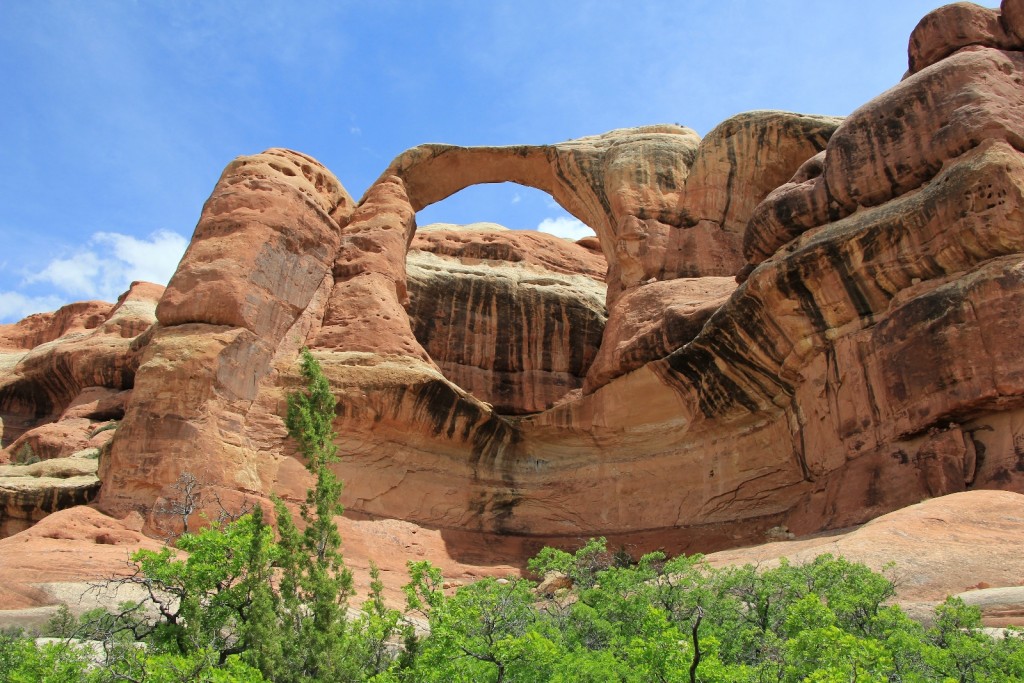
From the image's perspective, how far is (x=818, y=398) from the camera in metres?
21.8

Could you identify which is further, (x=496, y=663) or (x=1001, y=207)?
(x=1001, y=207)

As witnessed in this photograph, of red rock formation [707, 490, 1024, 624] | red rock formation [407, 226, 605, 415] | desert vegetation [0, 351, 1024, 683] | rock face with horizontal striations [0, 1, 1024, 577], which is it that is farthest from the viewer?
Answer: red rock formation [407, 226, 605, 415]

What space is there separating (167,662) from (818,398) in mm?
15999

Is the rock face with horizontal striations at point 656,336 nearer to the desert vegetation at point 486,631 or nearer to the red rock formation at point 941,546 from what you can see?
the red rock formation at point 941,546

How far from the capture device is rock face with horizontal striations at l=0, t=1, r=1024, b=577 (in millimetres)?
19156

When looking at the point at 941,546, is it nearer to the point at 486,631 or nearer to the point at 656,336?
the point at 486,631

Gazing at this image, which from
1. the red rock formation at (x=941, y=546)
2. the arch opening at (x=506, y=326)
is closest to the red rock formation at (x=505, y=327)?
the arch opening at (x=506, y=326)

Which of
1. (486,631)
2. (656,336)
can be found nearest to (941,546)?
(486,631)

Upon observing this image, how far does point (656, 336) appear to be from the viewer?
2595 centimetres

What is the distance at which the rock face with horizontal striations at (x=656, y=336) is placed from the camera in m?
19.2

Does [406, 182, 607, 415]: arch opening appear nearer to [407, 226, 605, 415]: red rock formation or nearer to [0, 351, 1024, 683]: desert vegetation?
[407, 226, 605, 415]: red rock formation

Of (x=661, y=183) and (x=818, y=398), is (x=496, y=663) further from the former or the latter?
(x=661, y=183)

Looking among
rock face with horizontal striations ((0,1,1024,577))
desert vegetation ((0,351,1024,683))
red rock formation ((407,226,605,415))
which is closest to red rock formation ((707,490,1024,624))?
desert vegetation ((0,351,1024,683))

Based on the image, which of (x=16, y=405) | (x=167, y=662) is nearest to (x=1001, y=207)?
(x=167, y=662)
